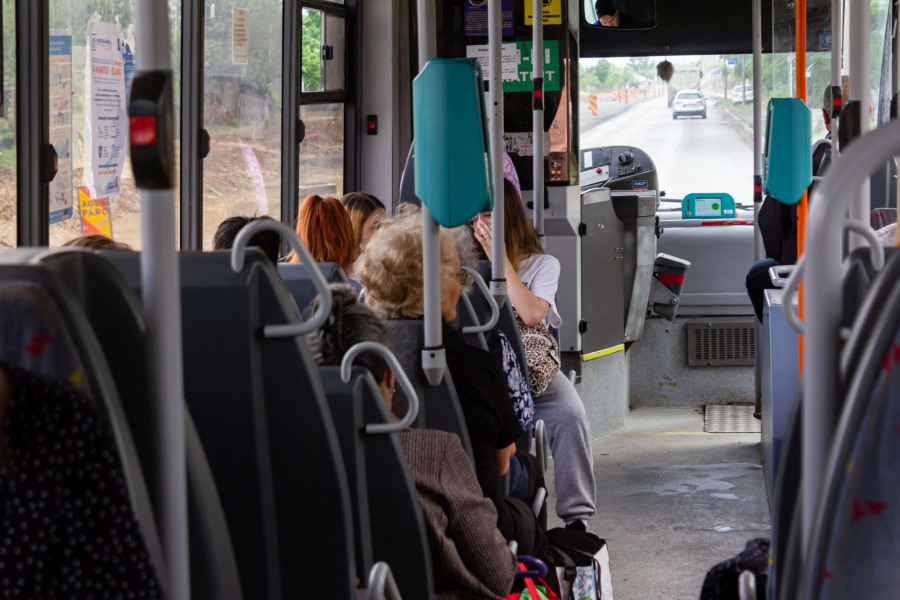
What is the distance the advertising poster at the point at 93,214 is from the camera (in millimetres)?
3395

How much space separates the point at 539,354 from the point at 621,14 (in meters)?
2.25

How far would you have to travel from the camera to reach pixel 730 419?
6152mm

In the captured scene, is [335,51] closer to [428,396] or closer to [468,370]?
[468,370]

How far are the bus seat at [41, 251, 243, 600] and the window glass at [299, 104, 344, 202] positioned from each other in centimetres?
402

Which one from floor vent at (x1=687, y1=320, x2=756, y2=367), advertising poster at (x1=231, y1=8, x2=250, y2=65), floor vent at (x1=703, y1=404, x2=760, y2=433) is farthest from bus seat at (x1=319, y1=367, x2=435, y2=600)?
floor vent at (x1=687, y1=320, x2=756, y2=367)

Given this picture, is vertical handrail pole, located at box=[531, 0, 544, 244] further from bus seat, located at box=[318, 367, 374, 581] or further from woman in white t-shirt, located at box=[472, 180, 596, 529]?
bus seat, located at box=[318, 367, 374, 581]

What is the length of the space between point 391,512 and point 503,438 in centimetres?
69

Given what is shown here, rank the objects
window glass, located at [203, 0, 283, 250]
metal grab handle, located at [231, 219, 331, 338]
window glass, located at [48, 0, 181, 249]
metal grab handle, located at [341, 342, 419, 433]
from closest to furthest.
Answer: metal grab handle, located at [231, 219, 331, 338] < metal grab handle, located at [341, 342, 419, 433] < window glass, located at [48, 0, 181, 249] < window glass, located at [203, 0, 283, 250]

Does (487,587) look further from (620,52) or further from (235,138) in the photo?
(620,52)

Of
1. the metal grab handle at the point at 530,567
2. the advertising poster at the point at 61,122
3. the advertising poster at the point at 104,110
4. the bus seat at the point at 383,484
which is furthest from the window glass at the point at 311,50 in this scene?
the bus seat at the point at 383,484

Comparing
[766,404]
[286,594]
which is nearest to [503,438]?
[286,594]

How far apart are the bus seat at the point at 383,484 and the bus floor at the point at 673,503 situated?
199cm

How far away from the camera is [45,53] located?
3.12 meters

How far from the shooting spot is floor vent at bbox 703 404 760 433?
19.4 feet
